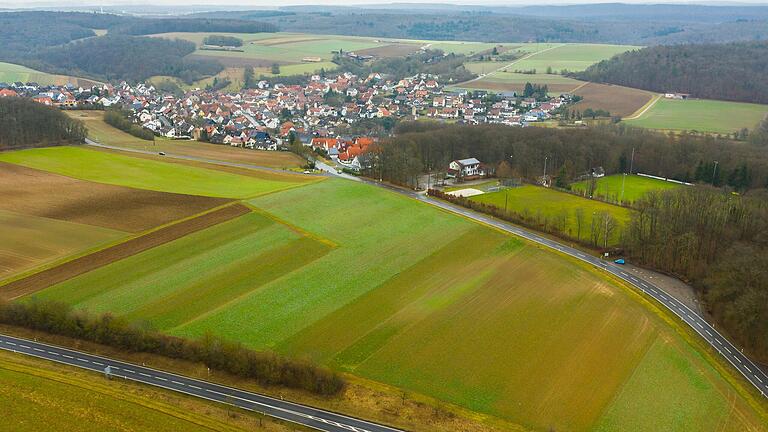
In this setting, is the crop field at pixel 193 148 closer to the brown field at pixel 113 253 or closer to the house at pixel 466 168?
the house at pixel 466 168

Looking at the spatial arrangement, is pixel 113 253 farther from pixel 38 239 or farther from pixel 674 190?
pixel 674 190

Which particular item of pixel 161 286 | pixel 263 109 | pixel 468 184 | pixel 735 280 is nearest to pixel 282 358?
pixel 161 286

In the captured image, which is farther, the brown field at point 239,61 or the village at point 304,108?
the brown field at point 239,61

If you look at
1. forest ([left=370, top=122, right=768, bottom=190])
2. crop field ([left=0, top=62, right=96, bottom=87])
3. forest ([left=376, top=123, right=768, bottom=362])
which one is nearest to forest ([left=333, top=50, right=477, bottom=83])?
crop field ([left=0, top=62, right=96, bottom=87])

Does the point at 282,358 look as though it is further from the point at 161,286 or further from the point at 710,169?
the point at 710,169

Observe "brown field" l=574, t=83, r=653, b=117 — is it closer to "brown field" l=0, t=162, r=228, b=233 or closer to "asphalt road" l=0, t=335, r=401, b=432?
"brown field" l=0, t=162, r=228, b=233

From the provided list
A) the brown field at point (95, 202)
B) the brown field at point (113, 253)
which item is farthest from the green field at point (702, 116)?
the brown field at point (95, 202)
